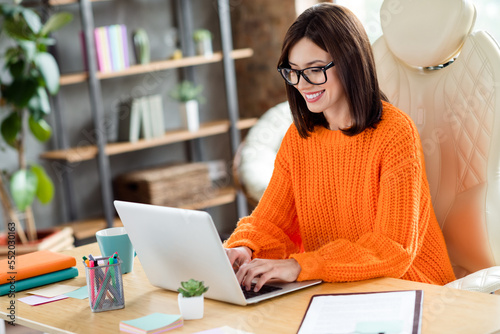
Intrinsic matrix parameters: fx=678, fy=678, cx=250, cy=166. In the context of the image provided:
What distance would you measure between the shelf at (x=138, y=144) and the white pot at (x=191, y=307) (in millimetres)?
2554

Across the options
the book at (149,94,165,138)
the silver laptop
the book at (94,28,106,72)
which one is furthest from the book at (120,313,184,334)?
the book at (149,94,165,138)

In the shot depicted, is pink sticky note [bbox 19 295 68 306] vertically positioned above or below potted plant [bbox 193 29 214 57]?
below

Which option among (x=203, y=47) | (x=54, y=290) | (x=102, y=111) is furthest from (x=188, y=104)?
(x=54, y=290)

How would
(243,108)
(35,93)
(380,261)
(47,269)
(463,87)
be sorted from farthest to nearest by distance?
(243,108) → (35,93) → (463,87) → (47,269) → (380,261)

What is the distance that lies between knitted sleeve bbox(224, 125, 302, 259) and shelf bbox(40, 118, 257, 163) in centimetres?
211

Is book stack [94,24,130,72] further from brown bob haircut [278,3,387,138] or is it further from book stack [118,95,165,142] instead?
brown bob haircut [278,3,387,138]

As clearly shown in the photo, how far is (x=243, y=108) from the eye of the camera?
4.74m

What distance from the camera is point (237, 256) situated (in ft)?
5.15

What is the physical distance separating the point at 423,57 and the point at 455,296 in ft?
2.53

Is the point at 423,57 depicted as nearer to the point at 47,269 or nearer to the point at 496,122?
the point at 496,122

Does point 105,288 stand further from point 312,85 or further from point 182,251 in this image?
point 312,85

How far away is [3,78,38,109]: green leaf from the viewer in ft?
10.5

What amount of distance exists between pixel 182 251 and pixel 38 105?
2.18m

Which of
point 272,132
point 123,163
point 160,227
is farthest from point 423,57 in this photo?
point 123,163
